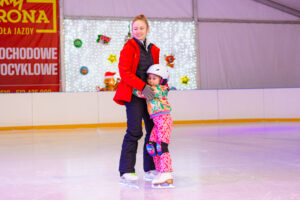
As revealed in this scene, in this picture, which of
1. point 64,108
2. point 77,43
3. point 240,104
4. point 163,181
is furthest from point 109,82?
point 163,181

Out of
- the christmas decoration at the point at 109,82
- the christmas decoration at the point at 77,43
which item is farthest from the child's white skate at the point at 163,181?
the christmas decoration at the point at 77,43

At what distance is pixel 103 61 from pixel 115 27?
0.76m

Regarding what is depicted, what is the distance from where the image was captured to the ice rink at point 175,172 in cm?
197

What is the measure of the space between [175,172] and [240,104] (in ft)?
16.4

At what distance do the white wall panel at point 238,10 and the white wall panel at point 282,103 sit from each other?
2.43 metres

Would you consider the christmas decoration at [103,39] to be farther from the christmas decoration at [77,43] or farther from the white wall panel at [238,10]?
the white wall panel at [238,10]

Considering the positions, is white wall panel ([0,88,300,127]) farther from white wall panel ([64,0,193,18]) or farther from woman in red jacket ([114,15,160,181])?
woman in red jacket ([114,15,160,181])

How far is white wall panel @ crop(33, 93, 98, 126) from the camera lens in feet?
21.9

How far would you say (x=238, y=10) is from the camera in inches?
356

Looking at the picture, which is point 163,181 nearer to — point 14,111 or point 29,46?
point 14,111

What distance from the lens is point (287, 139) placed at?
4.28m

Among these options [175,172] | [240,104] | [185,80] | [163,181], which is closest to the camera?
[163,181]

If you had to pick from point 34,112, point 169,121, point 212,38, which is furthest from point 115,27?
point 169,121

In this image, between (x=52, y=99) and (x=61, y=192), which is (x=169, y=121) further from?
(x=52, y=99)
